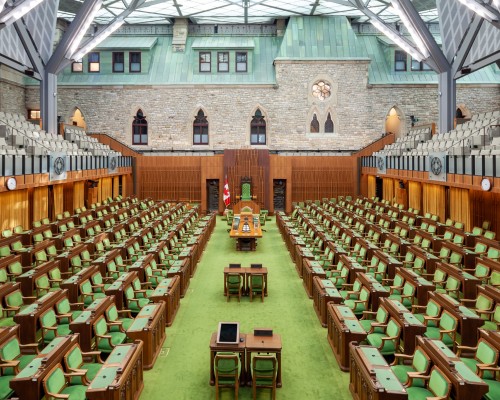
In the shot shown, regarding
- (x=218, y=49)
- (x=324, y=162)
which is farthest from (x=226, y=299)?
(x=218, y=49)

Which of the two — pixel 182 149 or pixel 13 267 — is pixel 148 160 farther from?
pixel 13 267

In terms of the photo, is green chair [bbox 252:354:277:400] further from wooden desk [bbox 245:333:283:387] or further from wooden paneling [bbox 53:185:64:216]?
wooden paneling [bbox 53:185:64:216]

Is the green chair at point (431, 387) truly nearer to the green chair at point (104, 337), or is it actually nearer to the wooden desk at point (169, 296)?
the green chair at point (104, 337)

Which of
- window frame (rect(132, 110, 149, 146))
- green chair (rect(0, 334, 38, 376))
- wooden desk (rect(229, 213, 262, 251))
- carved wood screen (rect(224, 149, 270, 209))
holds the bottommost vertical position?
green chair (rect(0, 334, 38, 376))

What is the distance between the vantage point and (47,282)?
36.7ft

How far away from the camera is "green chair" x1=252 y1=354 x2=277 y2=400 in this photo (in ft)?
23.9

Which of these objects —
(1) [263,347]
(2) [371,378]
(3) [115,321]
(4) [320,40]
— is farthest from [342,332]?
(4) [320,40]

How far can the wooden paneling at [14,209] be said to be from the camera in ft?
56.4

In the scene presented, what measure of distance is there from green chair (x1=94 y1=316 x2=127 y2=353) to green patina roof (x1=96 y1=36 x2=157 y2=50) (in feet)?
93.1

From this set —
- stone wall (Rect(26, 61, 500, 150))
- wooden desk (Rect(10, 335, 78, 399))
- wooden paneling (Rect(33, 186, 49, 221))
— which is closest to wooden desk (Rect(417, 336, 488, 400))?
wooden desk (Rect(10, 335, 78, 399))

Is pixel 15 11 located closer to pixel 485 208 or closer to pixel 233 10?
pixel 233 10

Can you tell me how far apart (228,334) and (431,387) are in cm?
313

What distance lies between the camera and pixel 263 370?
7.32 m

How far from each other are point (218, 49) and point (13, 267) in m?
25.3
